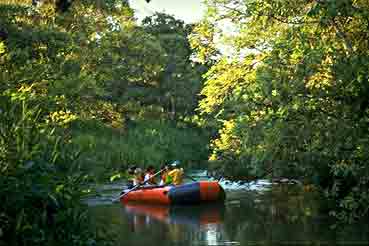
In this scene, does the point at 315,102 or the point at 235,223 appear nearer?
the point at 315,102

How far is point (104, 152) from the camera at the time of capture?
25672 mm

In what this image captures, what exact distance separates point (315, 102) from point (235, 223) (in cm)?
311

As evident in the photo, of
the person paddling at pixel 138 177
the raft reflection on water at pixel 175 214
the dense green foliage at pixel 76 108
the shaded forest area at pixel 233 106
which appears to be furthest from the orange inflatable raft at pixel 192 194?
→ the dense green foliage at pixel 76 108

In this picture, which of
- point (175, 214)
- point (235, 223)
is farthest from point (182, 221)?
point (235, 223)

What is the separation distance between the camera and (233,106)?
47.8ft

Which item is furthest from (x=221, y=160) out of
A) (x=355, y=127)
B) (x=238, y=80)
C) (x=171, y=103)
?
(x=171, y=103)

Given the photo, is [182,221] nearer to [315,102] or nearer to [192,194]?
[192,194]

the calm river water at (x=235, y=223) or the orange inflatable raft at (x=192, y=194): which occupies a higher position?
the orange inflatable raft at (x=192, y=194)

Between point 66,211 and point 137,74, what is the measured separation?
83.5 feet

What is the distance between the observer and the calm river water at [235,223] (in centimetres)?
1043

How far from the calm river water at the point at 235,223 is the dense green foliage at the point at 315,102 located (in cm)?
80

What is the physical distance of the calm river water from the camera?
10.4m

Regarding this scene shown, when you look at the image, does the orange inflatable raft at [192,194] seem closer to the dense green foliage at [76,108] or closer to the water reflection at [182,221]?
the water reflection at [182,221]

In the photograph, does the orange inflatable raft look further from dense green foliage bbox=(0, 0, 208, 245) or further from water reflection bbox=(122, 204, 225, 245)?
dense green foliage bbox=(0, 0, 208, 245)
